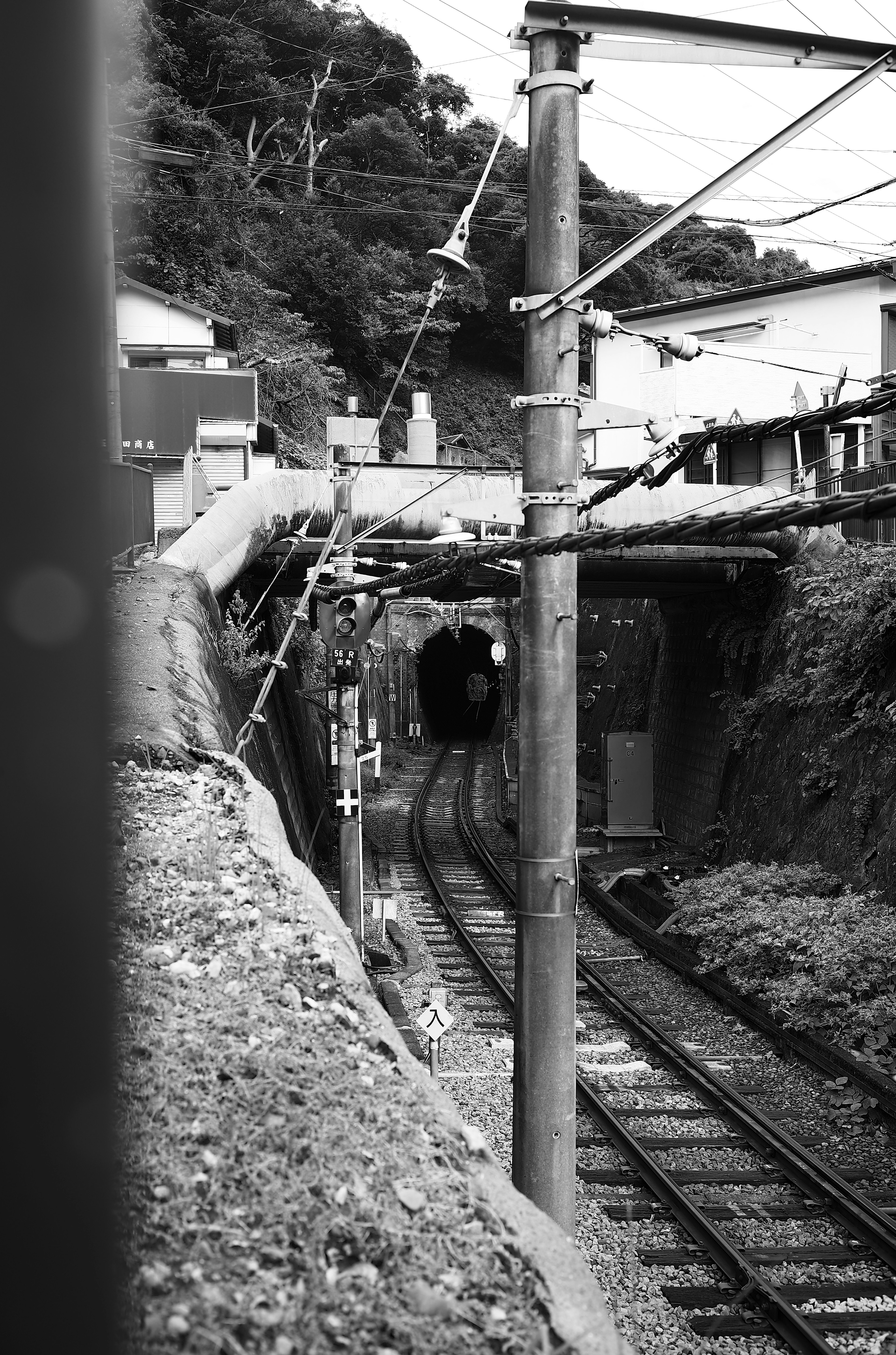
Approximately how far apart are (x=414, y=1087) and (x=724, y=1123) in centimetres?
612

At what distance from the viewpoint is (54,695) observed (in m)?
1.41

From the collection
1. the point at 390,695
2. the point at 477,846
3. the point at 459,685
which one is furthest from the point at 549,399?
the point at 459,685

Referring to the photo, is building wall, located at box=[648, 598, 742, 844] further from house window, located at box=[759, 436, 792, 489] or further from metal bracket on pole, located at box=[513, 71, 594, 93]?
metal bracket on pole, located at box=[513, 71, 594, 93]

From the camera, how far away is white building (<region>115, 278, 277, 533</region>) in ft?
85.8

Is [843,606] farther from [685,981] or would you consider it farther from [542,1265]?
[542,1265]

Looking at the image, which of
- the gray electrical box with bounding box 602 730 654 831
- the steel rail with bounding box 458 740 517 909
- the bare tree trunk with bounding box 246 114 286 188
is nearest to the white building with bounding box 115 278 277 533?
the steel rail with bounding box 458 740 517 909

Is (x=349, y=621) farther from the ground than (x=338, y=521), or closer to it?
closer to it

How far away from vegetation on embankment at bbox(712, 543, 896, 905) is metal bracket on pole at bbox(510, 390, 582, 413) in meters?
8.99

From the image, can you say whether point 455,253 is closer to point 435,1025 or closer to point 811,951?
point 435,1025

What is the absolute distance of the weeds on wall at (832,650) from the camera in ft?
46.3

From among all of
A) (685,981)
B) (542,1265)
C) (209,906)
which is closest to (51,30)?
(542,1265)

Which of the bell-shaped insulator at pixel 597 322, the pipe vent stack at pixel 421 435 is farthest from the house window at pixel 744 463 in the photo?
the bell-shaped insulator at pixel 597 322

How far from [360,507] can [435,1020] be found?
929 cm

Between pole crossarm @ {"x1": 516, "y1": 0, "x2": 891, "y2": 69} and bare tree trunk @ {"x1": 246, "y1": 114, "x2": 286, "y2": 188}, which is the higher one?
bare tree trunk @ {"x1": 246, "y1": 114, "x2": 286, "y2": 188}
